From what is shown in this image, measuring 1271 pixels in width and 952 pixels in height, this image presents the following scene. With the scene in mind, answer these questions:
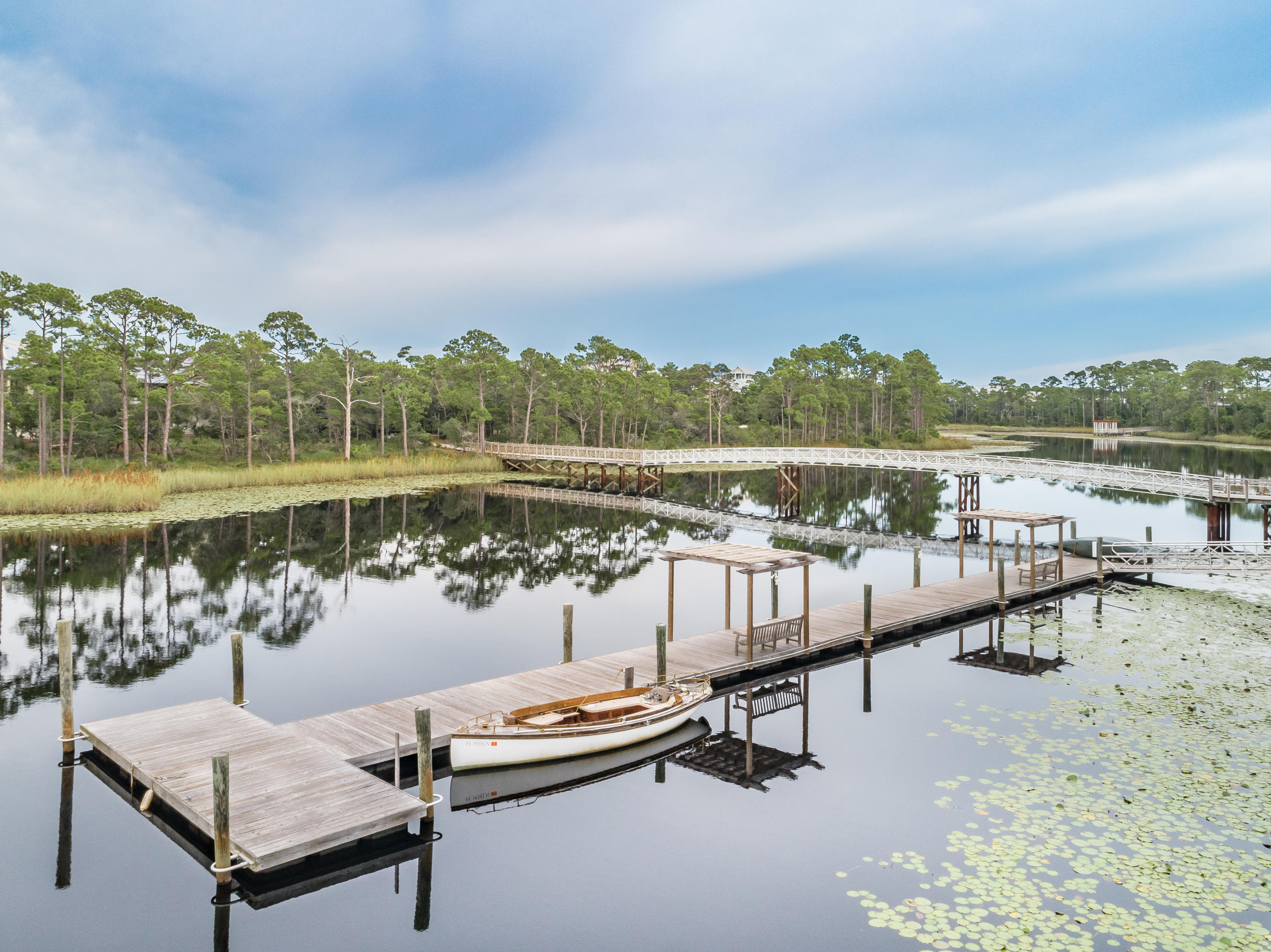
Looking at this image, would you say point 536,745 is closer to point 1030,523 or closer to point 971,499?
point 1030,523

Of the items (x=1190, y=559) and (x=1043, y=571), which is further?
(x=1043, y=571)

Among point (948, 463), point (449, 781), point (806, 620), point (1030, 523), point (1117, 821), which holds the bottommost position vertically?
point (449, 781)

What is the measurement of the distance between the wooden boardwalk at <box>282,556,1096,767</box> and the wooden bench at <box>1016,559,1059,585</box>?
1.52 feet

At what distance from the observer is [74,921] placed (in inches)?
340

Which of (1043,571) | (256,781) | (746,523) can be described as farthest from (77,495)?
(1043,571)

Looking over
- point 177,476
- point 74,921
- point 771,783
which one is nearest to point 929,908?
point 771,783

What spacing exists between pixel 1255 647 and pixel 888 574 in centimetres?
1094

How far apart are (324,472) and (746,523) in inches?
1125

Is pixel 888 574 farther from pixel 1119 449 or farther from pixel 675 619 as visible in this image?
pixel 1119 449

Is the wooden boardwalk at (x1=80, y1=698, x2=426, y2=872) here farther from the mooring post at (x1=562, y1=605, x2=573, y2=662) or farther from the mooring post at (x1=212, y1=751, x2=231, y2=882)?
the mooring post at (x1=562, y1=605, x2=573, y2=662)

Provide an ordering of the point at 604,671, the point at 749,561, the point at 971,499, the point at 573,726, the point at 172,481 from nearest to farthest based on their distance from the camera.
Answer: the point at 573,726 → the point at 604,671 → the point at 749,561 → the point at 971,499 → the point at 172,481

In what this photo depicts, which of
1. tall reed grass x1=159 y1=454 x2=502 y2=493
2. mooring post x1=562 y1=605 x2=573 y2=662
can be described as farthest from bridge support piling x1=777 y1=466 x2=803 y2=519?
mooring post x1=562 y1=605 x2=573 y2=662

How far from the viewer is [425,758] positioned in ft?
35.6

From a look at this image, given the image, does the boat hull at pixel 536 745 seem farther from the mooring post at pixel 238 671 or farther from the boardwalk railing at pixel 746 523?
the boardwalk railing at pixel 746 523
